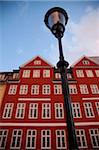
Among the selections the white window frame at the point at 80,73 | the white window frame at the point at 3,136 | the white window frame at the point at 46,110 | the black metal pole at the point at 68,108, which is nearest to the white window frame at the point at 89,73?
the white window frame at the point at 80,73

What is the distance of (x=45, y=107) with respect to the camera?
1958 centimetres

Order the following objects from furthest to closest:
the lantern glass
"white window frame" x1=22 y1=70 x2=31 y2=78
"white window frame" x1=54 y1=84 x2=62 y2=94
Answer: "white window frame" x1=22 y1=70 x2=31 y2=78, "white window frame" x1=54 y1=84 x2=62 y2=94, the lantern glass

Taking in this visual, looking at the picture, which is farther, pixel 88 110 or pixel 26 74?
pixel 26 74

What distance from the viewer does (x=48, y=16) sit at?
15.8 feet

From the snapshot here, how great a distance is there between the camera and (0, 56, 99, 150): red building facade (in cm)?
1720

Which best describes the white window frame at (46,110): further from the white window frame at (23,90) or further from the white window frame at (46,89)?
the white window frame at (23,90)

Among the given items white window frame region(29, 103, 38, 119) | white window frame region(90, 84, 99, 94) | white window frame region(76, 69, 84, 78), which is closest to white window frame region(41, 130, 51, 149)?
white window frame region(29, 103, 38, 119)

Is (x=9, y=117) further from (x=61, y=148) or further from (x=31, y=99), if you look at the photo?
(x=61, y=148)

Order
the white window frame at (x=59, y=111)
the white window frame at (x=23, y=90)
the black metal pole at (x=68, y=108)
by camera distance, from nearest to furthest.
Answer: the black metal pole at (x=68, y=108), the white window frame at (x=59, y=111), the white window frame at (x=23, y=90)

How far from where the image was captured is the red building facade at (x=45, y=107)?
17203mm

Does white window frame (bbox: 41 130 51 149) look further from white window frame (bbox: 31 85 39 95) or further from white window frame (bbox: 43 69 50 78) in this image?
white window frame (bbox: 43 69 50 78)

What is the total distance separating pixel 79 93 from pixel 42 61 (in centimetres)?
658

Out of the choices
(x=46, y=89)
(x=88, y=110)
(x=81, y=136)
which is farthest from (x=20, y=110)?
(x=88, y=110)

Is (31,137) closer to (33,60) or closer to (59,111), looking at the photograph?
(59,111)
